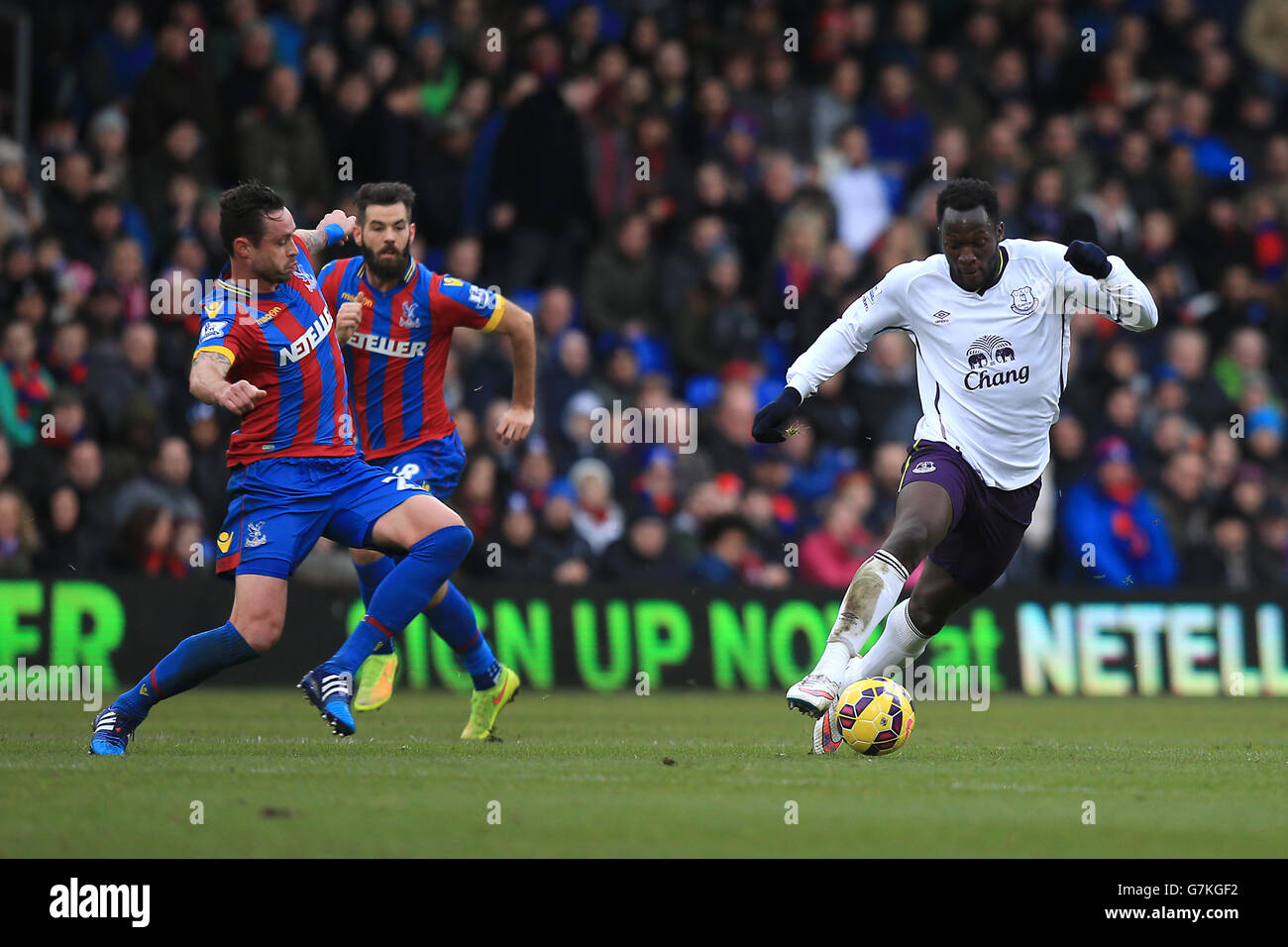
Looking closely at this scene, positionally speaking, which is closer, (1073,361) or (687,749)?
(687,749)

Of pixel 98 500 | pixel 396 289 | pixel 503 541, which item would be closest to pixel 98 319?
pixel 98 500

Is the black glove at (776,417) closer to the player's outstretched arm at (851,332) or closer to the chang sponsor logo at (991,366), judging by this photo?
the player's outstretched arm at (851,332)

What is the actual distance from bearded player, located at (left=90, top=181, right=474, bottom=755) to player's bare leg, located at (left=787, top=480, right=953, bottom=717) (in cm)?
177

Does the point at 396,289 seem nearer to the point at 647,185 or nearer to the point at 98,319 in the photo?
the point at 98,319

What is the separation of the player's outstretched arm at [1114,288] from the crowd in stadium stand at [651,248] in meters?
6.74

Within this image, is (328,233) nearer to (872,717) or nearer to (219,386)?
(219,386)

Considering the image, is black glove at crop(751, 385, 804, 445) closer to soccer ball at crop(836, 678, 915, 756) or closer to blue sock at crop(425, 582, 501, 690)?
soccer ball at crop(836, 678, 915, 756)

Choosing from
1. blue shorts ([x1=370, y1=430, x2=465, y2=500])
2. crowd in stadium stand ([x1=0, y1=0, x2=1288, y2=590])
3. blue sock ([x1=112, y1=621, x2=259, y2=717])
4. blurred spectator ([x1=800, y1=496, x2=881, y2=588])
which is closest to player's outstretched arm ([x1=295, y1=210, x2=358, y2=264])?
blue shorts ([x1=370, y1=430, x2=465, y2=500])

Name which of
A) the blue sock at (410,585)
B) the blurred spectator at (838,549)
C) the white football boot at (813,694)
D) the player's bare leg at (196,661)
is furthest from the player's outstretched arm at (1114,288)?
the blurred spectator at (838,549)

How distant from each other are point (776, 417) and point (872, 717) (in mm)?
1419

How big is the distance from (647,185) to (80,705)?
25.5 ft

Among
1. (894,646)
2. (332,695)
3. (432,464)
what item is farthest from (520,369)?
(894,646)

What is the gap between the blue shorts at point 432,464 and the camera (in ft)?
32.3

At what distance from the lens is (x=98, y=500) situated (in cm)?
1410
